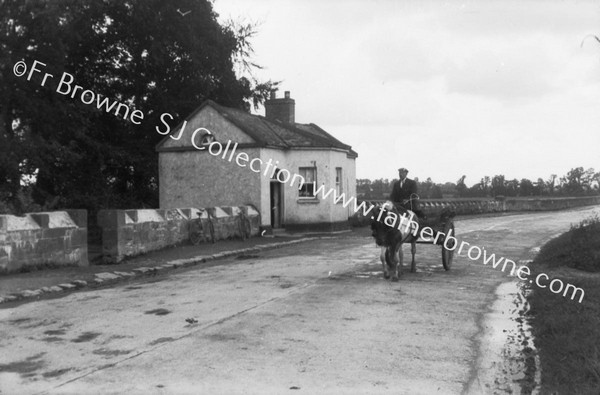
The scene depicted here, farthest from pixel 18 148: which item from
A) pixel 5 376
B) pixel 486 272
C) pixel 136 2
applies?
pixel 5 376

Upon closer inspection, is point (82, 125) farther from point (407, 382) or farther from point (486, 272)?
point (407, 382)

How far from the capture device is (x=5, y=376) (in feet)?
19.6

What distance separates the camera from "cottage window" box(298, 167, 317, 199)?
28.8 meters

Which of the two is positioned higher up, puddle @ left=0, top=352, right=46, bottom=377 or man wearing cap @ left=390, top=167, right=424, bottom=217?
man wearing cap @ left=390, top=167, right=424, bottom=217

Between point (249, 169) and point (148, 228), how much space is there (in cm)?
987

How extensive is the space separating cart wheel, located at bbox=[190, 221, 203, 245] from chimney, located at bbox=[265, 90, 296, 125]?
16092 millimetres

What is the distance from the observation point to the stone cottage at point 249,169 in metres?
27.0

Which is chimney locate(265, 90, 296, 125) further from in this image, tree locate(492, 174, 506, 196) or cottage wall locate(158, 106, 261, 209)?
tree locate(492, 174, 506, 196)

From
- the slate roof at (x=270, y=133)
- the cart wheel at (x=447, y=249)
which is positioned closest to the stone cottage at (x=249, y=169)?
the slate roof at (x=270, y=133)

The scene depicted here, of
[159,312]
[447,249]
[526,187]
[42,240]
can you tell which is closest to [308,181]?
[447,249]

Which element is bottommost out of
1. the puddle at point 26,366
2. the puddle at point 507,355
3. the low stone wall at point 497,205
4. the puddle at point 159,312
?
the puddle at point 507,355

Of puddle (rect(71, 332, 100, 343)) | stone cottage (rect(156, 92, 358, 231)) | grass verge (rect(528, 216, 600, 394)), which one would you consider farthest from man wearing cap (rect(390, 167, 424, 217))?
stone cottage (rect(156, 92, 358, 231))

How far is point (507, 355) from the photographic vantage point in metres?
6.84

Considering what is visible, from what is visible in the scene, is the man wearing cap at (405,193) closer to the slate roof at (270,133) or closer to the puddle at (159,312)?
the puddle at (159,312)
